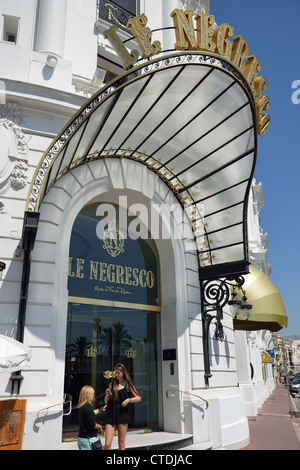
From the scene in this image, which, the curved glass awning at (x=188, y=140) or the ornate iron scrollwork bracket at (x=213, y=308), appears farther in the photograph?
the ornate iron scrollwork bracket at (x=213, y=308)

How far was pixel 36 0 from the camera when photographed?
10.2m

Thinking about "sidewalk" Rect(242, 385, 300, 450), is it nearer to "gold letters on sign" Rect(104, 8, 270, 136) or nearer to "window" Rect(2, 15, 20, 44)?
"gold letters on sign" Rect(104, 8, 270, 136)

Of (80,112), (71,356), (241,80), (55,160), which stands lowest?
(71,356)

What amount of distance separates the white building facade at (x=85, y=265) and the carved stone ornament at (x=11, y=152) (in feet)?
0.08

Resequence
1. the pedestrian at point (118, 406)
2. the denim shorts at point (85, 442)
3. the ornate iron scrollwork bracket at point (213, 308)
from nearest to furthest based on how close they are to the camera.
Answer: the denim shorts at point (85, 442), the pedestrian at point (118, 406), the ornate iron scrollwork bracket at point (213, 308)

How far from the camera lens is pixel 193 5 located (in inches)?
598

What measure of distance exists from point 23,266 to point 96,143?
10.9 feet

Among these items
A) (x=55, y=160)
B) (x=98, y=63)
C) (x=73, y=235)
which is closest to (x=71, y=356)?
(x=73, y=235)

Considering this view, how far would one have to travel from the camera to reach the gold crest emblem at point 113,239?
9.85 m

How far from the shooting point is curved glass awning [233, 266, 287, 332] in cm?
1280

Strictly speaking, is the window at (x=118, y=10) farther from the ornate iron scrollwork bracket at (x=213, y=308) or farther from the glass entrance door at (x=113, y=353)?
the glass entrance door at (x=113, y=353)

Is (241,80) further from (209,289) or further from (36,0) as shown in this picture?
(36,0)

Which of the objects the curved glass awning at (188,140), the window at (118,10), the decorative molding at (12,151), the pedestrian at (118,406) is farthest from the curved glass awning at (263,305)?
the window at (118,10)

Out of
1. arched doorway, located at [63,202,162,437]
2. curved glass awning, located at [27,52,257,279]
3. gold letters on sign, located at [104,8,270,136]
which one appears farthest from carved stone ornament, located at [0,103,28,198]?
gold letters on sign, located at [104,8,270,136]
